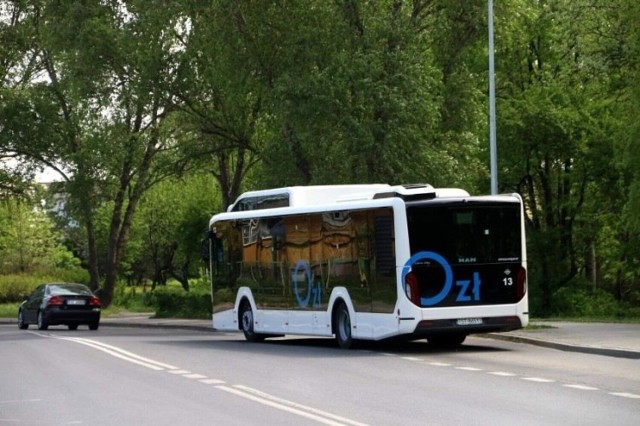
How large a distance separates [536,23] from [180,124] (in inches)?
567

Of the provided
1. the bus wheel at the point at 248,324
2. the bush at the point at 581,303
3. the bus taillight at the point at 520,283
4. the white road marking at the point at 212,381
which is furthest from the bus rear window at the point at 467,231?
the bush at the point at 581,303

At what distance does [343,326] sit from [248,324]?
4.70m

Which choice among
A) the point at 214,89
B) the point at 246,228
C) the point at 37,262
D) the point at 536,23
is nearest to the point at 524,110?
the point at 536,23

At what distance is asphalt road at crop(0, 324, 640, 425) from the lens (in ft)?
45.4

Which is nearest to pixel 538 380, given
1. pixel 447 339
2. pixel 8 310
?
pixel 447 339

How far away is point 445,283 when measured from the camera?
2389 centimetres

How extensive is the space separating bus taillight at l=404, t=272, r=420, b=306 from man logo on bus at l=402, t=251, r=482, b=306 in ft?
0.22

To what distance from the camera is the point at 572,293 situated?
170ft

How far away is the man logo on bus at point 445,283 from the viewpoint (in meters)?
23.7

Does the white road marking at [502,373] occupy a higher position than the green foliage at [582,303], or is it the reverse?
the green foliage at [582,303]

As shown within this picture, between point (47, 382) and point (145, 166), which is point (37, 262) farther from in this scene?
point (47, 382)

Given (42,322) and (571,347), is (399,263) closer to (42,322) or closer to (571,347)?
(571,347)

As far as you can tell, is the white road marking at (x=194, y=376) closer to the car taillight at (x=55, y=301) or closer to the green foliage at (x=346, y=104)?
the green foliage at (x=346, y=104)

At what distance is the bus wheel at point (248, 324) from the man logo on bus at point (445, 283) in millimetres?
7194
